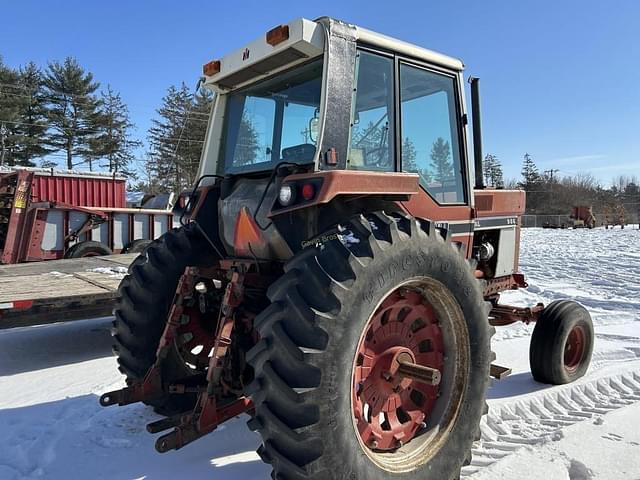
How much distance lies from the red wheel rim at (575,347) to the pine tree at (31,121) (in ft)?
123

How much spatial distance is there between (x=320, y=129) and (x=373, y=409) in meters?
1.62

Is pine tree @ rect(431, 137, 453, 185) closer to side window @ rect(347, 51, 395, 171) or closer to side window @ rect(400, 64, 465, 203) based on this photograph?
side window @ rect(400, 64, 465, 203)

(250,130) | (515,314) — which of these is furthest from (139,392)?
(515,314)

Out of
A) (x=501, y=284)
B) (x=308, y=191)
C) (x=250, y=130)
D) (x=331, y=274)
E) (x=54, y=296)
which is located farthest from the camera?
(x=54, y=296)

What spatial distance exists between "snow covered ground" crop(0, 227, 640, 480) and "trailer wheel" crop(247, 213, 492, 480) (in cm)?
44

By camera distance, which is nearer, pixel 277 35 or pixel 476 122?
pixel 277 35

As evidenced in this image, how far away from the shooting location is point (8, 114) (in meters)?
33.0

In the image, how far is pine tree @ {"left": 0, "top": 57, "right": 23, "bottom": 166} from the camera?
3303 centimetres

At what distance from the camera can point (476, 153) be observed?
424 cm

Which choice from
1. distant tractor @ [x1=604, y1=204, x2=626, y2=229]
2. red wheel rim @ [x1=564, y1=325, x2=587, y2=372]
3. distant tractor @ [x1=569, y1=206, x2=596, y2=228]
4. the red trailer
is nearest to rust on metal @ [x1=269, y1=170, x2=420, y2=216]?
red wheel rim @ [x1=564, y1=325, x2=587, y2=372]

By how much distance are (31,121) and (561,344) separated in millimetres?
39303

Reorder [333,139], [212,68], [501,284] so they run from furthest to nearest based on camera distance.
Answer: [501,284]
[212,68]
[333,139]

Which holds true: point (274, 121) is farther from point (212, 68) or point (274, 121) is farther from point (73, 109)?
point (73, 109)

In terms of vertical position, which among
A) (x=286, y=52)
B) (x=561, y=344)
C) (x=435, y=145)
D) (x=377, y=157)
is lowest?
(x=561, y=344)
